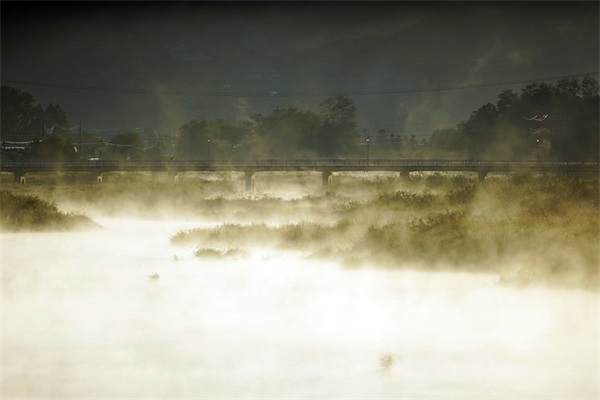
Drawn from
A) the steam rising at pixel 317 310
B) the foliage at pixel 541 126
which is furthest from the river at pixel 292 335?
the foliage at pixel 541 126

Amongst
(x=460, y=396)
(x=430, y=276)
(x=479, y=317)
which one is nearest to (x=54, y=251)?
Result: (x=430, y=276)

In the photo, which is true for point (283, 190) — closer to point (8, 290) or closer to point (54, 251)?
point (54, 251)

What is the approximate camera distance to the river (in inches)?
760

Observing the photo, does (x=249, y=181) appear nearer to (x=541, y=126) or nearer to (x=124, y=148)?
(x=541, y=126)

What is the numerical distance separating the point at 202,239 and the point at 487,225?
1464cm

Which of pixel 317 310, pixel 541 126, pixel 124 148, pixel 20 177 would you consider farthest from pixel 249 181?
pixel 317 310

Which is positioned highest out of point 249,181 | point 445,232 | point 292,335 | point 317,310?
point 249,181

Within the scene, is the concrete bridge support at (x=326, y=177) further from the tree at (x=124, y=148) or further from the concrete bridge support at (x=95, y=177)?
the tree at (x=124, y=148)

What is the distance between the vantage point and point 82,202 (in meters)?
85.2

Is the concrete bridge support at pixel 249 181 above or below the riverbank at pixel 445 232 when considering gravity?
above

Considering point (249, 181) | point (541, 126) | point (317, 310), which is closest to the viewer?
point (317, 310)

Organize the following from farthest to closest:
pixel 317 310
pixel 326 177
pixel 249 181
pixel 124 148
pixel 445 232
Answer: pixel 124 148
pixel 326 177
pixel 249 181
pixel 445 232
pixel 317 310

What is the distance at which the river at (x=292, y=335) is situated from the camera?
19.3 meters

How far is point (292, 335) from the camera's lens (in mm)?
23828
